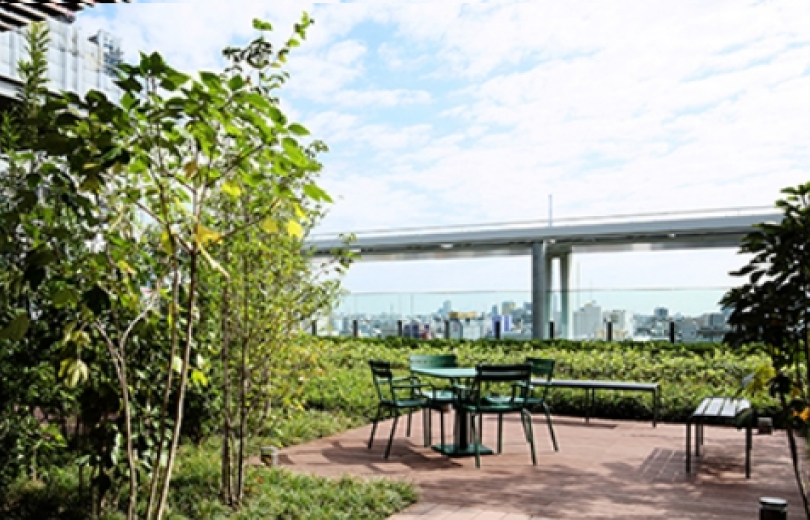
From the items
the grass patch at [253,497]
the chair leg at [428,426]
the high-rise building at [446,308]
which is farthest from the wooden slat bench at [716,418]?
the high-rise building at [446,308]

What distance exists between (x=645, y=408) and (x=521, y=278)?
12690mm

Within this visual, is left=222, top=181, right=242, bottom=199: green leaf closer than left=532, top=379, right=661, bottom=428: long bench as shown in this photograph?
Yes

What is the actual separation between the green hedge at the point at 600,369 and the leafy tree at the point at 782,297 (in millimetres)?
3219

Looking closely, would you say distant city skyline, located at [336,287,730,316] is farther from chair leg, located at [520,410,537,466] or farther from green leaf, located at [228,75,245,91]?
green leaf, located at [228,75,245,91]

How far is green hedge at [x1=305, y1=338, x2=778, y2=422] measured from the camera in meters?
9.91

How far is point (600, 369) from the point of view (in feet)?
41.2

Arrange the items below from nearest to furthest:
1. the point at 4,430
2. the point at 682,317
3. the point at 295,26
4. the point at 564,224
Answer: the point at 295,26 < the point at 4,430 < the point at 682,317 < the point at 564,224

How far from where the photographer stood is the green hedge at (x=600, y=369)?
991 centimetres

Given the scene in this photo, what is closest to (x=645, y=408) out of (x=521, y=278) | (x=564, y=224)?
(x=564, y=224)

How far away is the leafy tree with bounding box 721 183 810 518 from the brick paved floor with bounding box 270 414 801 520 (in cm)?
200

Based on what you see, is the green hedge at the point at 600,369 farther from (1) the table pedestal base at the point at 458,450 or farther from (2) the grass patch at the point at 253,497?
(1) the table pedestal base at the point at 458,450

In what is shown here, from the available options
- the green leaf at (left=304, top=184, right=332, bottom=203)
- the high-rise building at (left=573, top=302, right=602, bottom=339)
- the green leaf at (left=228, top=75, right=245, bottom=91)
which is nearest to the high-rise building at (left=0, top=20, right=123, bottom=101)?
the green leaf at (left=228, top=75, right=245, bottom=91)

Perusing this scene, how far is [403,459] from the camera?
7.02 meters

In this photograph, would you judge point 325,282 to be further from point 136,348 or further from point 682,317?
point 682,317
